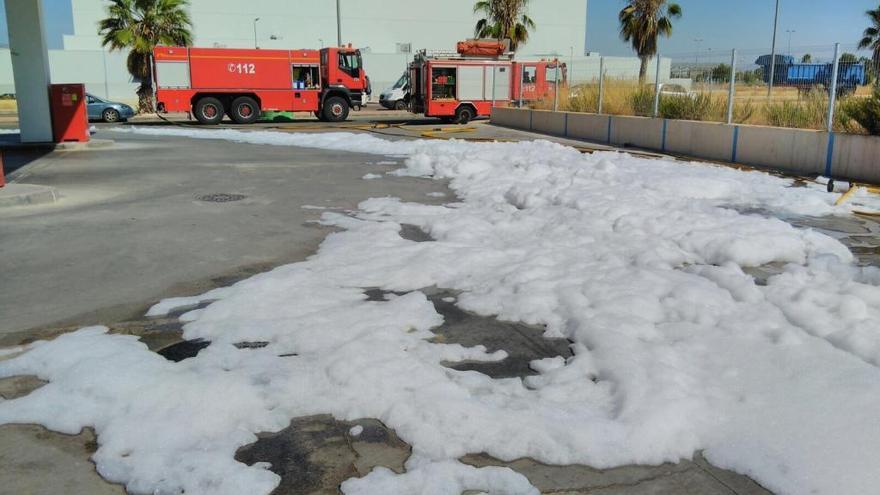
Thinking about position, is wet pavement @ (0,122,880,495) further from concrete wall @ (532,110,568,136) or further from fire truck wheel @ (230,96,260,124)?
fire truck wheel @ (230,96,260,124)

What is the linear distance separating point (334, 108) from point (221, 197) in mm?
22398

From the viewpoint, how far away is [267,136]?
895 inches

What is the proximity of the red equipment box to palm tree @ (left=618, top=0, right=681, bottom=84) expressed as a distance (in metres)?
30.5

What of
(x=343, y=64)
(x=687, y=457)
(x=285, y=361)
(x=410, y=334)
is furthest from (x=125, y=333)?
(x=343, y=64)

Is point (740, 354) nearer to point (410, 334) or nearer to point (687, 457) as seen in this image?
point (687, 457)

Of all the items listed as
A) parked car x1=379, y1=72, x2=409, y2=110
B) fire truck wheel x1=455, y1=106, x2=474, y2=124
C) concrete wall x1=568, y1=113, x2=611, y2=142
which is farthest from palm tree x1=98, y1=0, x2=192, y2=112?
concrete wall x1=568, y1=113, x2=611, y2=142

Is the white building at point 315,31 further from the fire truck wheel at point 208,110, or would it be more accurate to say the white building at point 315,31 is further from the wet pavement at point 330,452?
the wet pavement at point 330,452

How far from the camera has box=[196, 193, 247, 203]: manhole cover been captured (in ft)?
34.5

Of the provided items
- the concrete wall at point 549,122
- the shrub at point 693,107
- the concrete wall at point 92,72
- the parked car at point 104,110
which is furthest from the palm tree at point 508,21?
the concrete wall at point 92,72

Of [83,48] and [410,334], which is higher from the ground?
[83,48]

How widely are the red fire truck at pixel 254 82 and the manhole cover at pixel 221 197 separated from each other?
2107 cm

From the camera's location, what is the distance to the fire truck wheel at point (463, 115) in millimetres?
31453

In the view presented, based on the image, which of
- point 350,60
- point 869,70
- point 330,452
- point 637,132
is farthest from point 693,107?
point 350,60

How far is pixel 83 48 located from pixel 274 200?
2101 inches
